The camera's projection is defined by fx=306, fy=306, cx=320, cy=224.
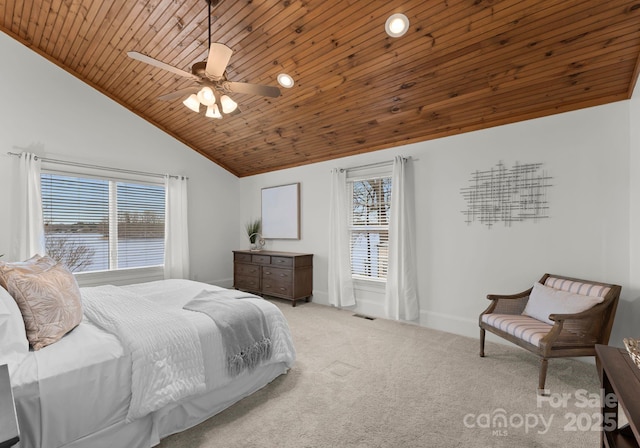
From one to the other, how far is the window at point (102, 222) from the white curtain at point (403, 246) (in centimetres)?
381

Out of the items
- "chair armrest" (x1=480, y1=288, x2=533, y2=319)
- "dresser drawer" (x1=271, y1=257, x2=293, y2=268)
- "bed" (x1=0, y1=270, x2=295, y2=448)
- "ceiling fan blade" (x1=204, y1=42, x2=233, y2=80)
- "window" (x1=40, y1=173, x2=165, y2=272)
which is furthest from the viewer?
"dresser drawer" (x1=271, y1=257, x2=293, y2=268)

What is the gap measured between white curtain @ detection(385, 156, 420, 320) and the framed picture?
1853 millimetres

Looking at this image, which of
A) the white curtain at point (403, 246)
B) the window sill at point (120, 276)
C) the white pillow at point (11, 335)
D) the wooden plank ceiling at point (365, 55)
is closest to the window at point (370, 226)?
the white curtain at point (403, 246)

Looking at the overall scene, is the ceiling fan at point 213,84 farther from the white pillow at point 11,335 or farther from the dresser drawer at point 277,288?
the dresser drawer at point 277,288

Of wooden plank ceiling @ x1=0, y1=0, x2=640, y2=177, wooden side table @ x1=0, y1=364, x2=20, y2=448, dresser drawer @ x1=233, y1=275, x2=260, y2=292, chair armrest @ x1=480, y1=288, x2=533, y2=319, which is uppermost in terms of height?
wooden plank ceiling @ x1=0, y1=0, x2=640, y2=177

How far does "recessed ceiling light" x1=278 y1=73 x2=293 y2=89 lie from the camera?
10.8 feet

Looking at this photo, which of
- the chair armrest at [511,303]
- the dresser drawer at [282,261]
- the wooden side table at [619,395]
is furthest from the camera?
the dresser drawer at [282,261]

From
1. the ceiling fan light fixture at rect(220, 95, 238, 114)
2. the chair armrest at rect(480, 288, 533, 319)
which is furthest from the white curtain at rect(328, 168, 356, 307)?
the ceiling fan light fixture at rect(220, 95, 238, 114)

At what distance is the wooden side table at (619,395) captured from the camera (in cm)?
112

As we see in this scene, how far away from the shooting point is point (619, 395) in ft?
3.84

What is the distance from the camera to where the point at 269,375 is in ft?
7.77

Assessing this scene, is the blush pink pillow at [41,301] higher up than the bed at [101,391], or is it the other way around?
the blush pink pillow at [41,301]

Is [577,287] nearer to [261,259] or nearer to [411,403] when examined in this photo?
[411,403]

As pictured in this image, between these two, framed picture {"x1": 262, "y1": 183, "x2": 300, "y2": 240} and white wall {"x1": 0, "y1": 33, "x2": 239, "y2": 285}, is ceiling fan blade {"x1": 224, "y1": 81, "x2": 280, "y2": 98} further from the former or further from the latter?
white wall {"x1": 0, "y1": 33, "x2": 239, "y2": 285}
